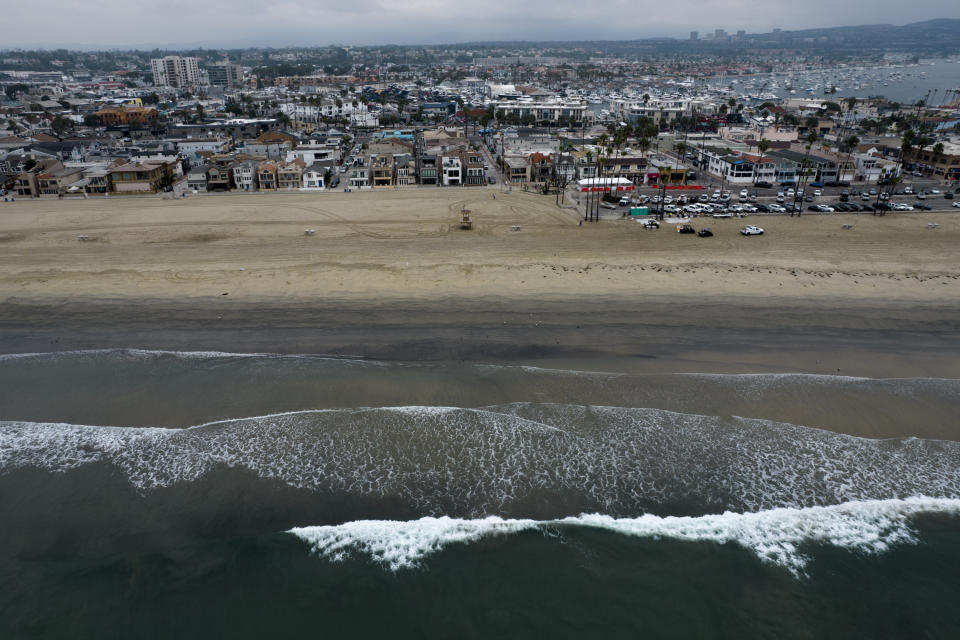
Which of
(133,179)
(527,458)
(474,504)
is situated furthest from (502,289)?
(133,179)

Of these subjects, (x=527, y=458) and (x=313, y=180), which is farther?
(x=313, y=180)

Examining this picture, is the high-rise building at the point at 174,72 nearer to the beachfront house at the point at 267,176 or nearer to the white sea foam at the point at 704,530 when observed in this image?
the beachfront house at the point at 267,176

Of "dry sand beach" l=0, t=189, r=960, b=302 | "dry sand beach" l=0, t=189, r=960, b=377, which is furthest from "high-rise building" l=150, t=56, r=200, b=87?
"dry sand beach" l=0, t=189, r=960, b=377

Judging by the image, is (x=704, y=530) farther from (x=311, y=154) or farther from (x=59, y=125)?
(x=59, y=125)

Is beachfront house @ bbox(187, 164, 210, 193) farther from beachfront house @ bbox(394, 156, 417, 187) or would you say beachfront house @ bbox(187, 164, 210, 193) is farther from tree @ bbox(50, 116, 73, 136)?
tree @ bbox(50, 116, 73, 136)

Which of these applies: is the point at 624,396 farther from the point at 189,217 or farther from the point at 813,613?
the point at 189,217
